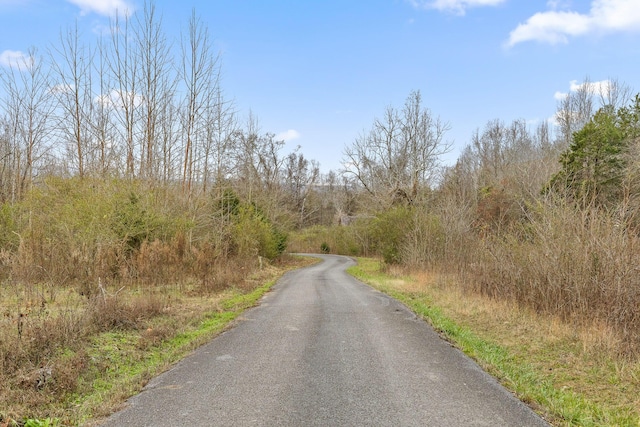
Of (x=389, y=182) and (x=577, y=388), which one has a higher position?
(x=389, y=182)

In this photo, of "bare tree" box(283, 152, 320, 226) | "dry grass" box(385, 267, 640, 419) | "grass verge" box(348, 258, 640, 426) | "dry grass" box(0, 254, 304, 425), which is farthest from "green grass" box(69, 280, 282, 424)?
"bare tree" box(283, 152, 320, 226)

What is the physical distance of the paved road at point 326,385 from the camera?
4328 millimetres

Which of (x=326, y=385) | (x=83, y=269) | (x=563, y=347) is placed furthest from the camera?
(x=83, y=269)

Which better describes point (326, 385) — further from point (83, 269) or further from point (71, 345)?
point (83, 269)

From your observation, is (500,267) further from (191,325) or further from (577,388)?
(191,325)

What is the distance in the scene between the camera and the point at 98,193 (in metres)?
14.8

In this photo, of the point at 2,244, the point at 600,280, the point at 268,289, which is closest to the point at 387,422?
the point at 600,280

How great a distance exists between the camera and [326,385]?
531 cm

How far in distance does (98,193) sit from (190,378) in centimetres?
1145

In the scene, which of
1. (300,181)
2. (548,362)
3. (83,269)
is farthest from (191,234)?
(300,181)

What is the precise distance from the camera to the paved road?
4.33 m

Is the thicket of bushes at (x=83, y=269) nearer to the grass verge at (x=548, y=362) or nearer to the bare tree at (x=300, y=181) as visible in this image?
the grass verge at (x=548, y=362)

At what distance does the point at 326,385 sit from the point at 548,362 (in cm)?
364

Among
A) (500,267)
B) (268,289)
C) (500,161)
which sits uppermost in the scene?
(500,161)
